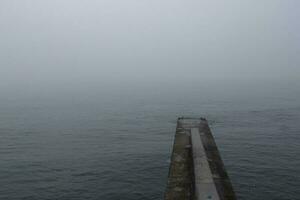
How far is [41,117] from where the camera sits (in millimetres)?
99750

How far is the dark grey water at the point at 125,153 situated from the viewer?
1561 inches

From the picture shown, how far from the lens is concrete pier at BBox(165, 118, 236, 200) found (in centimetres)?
3259

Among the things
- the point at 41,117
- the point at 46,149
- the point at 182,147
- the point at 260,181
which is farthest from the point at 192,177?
the point at 41,117

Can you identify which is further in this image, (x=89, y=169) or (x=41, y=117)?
(x=41, y=117)

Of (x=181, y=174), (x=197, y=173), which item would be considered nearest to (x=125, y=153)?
(x=181, y=174)

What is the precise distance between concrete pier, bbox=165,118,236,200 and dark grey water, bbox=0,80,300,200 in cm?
279

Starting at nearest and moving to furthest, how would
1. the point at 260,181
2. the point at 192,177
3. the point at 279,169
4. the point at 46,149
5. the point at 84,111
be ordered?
the point at 192,177 → the point at 260,181 → the point at 279,169 → the point at 46,149 → the point at 84,111

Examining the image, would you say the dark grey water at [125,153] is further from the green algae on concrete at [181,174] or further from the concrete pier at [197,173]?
the concrete pier at [197,173]

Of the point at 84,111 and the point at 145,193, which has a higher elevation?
the point at 84,111

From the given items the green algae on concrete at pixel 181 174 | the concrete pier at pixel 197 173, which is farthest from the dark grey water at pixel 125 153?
the concrete pier at pixel 197 173

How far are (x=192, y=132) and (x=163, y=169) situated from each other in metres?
15.7

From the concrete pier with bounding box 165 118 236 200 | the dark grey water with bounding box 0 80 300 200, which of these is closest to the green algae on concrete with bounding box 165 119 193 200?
the concrete pier with bounding box 165 118 236 200

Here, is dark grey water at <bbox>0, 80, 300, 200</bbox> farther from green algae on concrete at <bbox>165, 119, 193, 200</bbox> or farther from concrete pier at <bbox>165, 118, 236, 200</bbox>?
concrete pier at <bbox>165, 118, 236, 200</bbox>

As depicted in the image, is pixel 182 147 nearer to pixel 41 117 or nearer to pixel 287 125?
pixel 287 125
